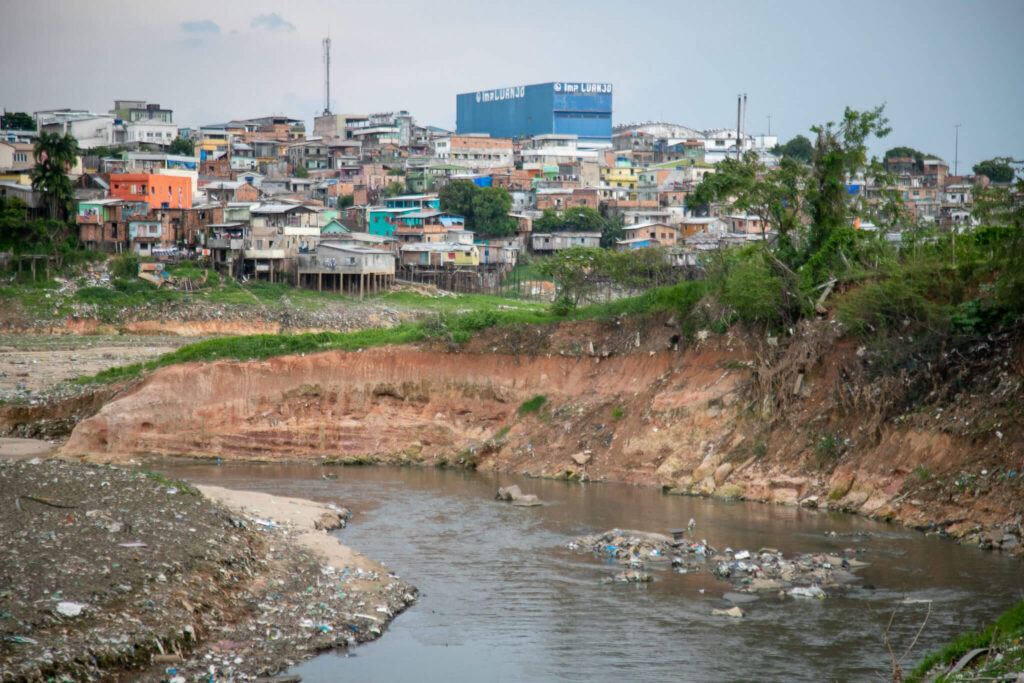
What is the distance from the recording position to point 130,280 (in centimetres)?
5912

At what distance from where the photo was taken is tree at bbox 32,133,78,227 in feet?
208

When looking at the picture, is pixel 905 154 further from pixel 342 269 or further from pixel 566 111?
pixel 342 269

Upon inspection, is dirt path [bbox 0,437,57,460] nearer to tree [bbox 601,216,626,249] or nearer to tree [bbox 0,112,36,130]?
tree [bbox 601,216,626,249]

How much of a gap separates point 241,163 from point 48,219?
3451 centimetres

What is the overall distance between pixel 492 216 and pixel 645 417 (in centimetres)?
4620

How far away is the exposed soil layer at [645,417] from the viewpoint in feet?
80.6

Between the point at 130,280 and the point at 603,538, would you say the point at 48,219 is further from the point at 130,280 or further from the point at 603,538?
the point at 603,538

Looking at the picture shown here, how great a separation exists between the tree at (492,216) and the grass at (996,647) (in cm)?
6130

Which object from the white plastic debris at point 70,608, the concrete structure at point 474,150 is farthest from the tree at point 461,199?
the white plastic debris at point 70,608

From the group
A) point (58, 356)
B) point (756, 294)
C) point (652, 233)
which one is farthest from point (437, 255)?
point (756, 294)

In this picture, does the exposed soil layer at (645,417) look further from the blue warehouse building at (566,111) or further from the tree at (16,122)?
the blue warehouse building at (566,111)

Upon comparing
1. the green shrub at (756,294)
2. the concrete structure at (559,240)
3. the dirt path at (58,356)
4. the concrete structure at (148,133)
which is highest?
the concrete structure at (148,133)

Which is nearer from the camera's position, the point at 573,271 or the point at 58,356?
the point at 573,271

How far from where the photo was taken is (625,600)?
19094 mm
